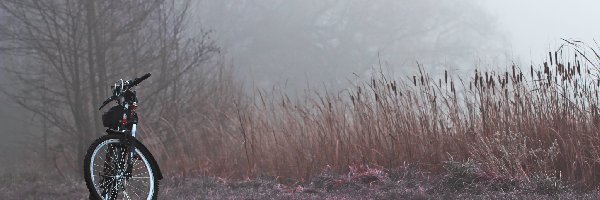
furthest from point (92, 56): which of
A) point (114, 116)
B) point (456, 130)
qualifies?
point (114, 116)

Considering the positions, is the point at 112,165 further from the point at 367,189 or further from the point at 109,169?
the point at 367,189

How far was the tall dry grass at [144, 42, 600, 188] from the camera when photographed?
5.92 m

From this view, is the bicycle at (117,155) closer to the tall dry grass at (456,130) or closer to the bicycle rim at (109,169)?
the bicycle rim at (109,169)

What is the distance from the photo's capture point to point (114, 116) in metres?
3.80

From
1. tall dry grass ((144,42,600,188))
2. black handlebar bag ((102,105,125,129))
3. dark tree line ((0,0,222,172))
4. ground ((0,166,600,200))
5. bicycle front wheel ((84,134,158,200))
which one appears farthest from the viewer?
dark tree line ((0,0,222,172))

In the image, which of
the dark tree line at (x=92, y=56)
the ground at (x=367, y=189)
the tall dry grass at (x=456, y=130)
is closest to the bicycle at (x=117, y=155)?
the ground at (x=367, y=189)

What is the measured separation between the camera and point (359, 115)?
293 inches

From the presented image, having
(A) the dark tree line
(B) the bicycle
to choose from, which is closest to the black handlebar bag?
(B) the bicycle

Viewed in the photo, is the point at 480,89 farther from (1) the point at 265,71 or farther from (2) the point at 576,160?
(1) the point at 265,71

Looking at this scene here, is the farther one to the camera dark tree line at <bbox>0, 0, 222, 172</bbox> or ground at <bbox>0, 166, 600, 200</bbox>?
dark tree line at <bbox>0, 0, 222, 172</bbox>

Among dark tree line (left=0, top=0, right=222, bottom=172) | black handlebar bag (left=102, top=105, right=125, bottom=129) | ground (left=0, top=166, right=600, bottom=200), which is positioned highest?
dark tree line (left=0, top=0, right=222, bottom=172)

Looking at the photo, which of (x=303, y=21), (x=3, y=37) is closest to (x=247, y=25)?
(x=303, y=21)

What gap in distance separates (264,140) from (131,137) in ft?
14.8

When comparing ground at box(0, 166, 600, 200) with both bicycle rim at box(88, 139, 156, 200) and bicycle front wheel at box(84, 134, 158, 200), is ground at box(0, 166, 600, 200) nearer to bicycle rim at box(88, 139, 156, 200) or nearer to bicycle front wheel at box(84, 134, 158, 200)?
bicycle front wheel at box(84, 134, 158, 200)
